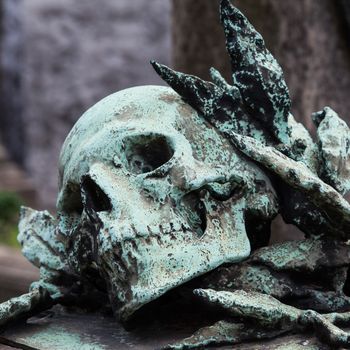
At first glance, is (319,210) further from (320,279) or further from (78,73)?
(78,73)

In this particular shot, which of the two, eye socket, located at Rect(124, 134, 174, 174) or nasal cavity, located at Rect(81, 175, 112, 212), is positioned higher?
eye socket, located at Rect(124, 134, 174, 174)

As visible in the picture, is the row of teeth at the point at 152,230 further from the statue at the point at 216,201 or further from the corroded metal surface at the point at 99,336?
the corroded metal surface at the point at 99,336

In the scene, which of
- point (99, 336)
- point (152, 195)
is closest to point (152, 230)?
point (152, 195)

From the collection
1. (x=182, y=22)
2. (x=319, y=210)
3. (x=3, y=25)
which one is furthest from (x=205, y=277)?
(x=3, y=25)

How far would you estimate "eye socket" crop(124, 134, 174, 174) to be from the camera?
1.52 metres

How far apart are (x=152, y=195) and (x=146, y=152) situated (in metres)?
0.08

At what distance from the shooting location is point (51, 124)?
17.5ft

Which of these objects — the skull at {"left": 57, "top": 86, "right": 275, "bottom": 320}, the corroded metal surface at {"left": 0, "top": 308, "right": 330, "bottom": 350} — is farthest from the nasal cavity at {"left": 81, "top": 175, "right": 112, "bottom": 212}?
the corroded metal surface at {"left": 0, "top": 308, "right": 330, "bottom": 350}

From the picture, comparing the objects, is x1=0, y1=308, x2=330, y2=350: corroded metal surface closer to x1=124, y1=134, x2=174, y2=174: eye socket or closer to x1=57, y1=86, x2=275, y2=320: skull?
x1=57, y1=86, x2=275, y2=320: skull

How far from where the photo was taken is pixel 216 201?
4.97ft

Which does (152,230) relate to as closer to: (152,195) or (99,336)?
(152,195)

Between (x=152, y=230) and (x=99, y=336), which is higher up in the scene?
(x=152, y=230)

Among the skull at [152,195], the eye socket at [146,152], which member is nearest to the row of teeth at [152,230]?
the skull at [152,195]

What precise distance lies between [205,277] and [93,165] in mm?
237
